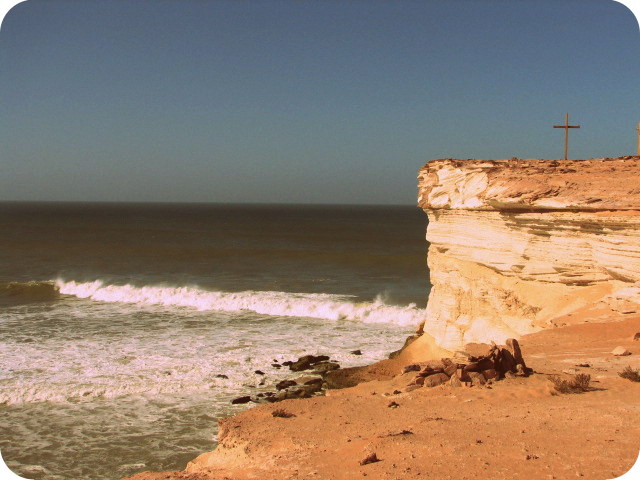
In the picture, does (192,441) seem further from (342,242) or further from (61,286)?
(342,242)

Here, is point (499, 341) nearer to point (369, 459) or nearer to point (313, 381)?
point (313, 381)

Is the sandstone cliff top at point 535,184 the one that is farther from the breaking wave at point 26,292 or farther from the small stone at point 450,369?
the breaking wave at point 26,292

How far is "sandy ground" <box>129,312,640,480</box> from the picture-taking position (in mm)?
5625

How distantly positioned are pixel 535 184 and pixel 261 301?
17320mm

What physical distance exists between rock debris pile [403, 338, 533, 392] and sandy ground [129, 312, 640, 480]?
0.22 m

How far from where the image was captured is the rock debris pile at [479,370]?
869 cm

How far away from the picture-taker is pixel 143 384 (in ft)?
47.4

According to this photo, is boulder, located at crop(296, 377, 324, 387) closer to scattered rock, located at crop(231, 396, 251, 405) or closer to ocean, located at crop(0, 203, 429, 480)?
ocean, located at crop(0, 203, 429, 480)

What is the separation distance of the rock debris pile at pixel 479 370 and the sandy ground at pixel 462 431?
216 millimetres

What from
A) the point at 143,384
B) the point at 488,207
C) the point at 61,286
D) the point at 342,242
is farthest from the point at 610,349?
the point at 342,242

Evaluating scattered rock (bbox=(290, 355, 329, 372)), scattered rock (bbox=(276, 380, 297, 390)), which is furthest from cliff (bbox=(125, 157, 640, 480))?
scattered rock (bbox=(276, 380, 297, 390))

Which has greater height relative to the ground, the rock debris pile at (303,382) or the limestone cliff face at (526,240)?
the limestone cliff face at (526,240)

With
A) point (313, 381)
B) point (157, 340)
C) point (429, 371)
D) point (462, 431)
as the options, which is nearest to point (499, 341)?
point (429, 371)

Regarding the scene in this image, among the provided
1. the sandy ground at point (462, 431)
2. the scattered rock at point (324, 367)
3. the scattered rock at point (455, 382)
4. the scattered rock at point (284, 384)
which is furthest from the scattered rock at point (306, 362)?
the scattered rock at point (455, 382)
